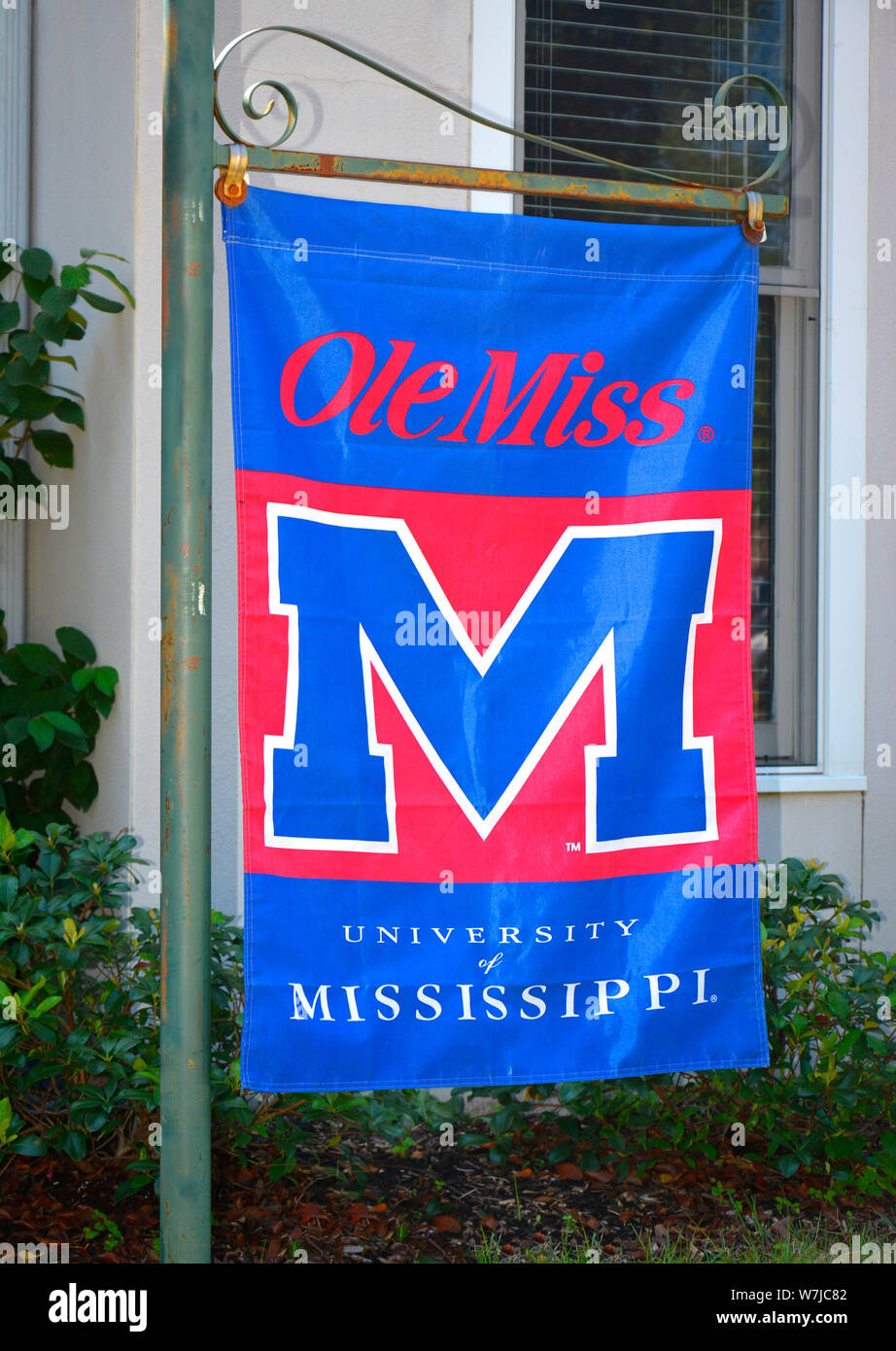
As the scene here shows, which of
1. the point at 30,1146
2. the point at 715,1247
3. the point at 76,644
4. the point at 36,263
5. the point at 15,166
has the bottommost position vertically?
the point at 715,1247

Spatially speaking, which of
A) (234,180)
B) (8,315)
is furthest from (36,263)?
(234,180)

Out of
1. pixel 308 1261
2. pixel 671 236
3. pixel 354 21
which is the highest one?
pixel 354 21

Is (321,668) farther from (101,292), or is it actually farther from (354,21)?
(354,21)

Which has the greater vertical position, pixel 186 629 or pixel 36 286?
pixel 36 286

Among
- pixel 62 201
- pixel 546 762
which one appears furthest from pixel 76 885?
pixel 62 201

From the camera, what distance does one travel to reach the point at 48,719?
12.4ft

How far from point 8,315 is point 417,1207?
3038 millimetres

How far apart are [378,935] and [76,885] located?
3.98 feet

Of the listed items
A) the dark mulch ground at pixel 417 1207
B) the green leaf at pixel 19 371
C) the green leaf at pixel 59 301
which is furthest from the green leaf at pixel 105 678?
the dark mulch ground at pixel 417 1207

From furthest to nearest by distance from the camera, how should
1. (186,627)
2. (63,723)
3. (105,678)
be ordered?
(105,678), (63,723), (186,627)

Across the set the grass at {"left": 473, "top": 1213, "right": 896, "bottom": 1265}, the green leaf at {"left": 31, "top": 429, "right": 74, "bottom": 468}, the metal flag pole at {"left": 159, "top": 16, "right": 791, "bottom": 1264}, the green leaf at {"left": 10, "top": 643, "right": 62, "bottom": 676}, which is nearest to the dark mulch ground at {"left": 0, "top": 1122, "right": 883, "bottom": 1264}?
the grass at {"left": 473, "top": 1213, "right": 896, "bottom": 1265}

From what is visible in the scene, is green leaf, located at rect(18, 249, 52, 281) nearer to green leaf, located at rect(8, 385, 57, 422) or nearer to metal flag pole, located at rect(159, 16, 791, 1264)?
green leaf, located at rect(8, 385, 57, 422)

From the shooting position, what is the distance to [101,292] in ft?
13.4

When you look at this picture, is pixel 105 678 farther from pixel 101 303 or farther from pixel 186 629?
pixel 186 629
